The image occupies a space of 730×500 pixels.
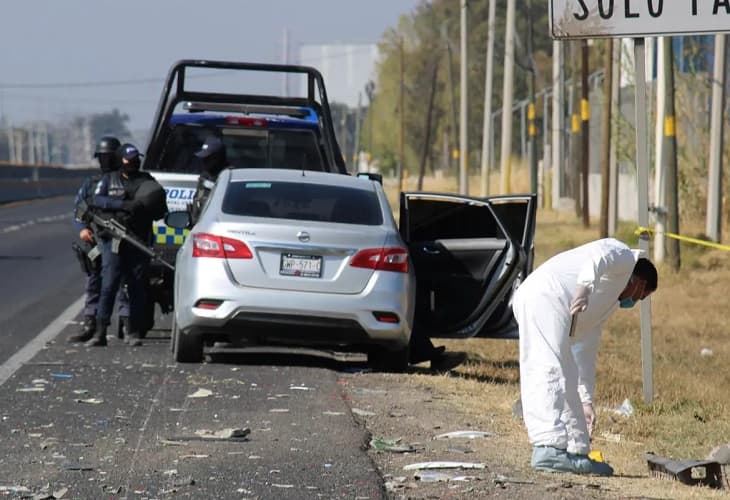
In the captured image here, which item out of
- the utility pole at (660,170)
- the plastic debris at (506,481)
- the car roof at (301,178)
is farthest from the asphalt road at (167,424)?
the utility pole at (660,170)

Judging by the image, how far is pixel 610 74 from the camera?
1304 inches

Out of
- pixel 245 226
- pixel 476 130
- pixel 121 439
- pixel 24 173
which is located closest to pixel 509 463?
pixel 121 439

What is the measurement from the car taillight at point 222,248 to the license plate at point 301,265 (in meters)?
0.26

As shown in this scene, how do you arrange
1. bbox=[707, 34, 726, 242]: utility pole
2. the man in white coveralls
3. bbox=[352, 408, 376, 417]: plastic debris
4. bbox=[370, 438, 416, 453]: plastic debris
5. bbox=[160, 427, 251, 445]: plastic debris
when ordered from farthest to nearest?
bbox=[707, 34, 726, 242]: utility pole
bbox=[352, 408, 376, 417]: plastic debris
bbox=[160, 427, 251, 445]: plastic debris
bbox=[370, 438, 416, 453]: plastic debris
the man in white coveralls

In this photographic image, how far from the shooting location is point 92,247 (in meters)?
14.4

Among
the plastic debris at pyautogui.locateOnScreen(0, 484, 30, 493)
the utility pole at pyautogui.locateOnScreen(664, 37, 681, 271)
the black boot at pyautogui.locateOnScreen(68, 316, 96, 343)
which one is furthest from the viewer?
the utility pole at pyautogui.locateOnScreen(664, 37, 681, 271)

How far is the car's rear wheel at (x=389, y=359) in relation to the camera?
12.7m

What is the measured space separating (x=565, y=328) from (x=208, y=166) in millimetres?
6969

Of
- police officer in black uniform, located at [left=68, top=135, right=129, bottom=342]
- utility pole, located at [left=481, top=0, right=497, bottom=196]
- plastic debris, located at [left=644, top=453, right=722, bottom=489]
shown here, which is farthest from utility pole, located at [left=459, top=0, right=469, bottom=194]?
plastic debris, located at [left=644, top=453, right=722, bottom=489]

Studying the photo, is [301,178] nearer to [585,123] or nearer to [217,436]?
[217,436]

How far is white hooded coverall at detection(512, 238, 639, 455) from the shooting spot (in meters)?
8.04

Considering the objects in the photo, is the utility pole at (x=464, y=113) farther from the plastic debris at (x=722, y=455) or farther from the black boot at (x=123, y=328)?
the plastic debris at (x=722, y=455)

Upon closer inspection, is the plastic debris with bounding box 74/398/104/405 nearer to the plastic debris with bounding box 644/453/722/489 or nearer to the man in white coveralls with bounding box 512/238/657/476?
the man in white coveralls with bounding box 512/238/657/476

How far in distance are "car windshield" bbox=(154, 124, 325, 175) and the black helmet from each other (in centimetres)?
176
